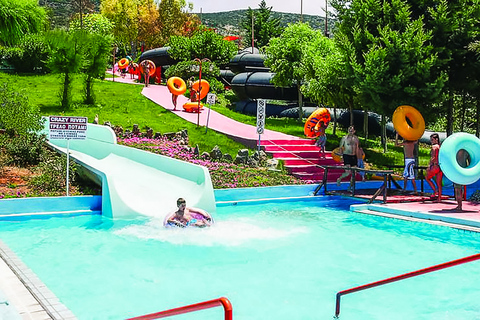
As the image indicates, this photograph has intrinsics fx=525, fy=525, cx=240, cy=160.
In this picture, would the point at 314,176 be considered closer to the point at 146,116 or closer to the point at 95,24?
the point at 146,116

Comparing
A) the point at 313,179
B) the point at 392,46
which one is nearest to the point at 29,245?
the point at 313,179

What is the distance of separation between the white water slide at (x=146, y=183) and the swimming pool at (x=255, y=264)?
0.46 m

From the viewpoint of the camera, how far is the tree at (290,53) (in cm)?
2455

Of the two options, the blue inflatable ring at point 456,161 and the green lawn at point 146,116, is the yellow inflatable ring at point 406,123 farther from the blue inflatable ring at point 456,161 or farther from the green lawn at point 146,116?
the blue inflatable ring at point 456,161

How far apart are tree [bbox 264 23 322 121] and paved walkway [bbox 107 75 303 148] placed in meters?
3.30

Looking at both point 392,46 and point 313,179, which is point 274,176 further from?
point 392,46

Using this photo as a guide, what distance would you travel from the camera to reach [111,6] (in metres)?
60.6

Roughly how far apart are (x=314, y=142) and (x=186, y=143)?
481 cm

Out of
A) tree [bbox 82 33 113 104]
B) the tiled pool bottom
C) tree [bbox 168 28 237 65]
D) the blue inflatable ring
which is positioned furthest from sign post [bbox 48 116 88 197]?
tree [bbox 168 28 237 65]

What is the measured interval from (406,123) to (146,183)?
7.30 metres

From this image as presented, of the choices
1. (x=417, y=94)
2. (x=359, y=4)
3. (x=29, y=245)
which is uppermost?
(x=359, y=4)

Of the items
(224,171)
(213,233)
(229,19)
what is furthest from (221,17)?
(213,233)

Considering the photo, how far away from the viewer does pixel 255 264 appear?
28.5 ft

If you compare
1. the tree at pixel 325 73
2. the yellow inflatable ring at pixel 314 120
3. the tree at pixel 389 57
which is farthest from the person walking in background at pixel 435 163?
the yellow inflatable ring at pixel 314 120
